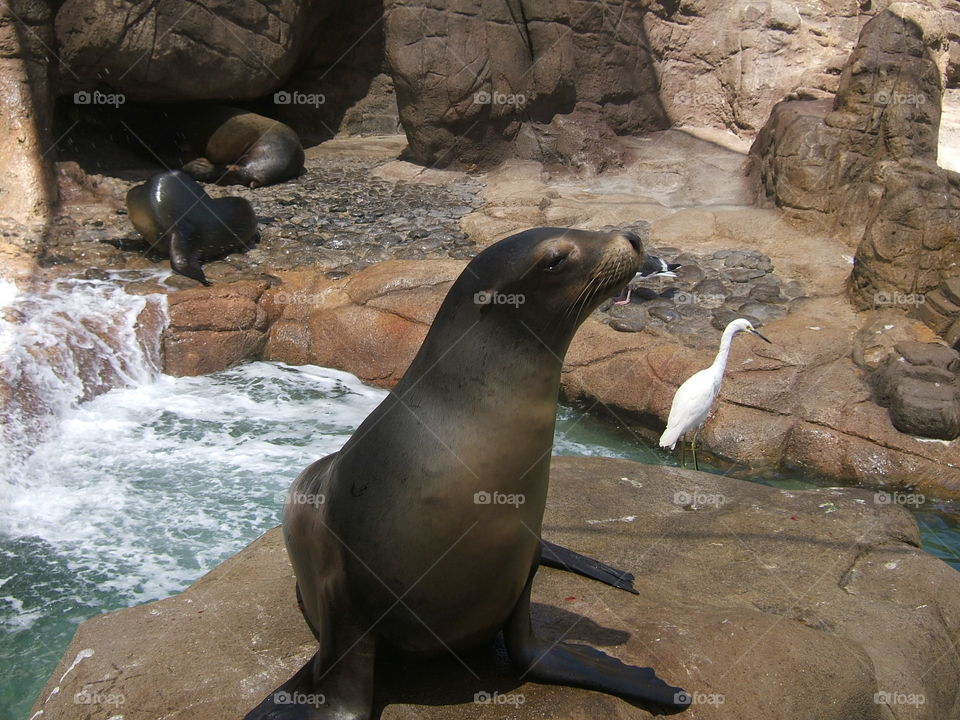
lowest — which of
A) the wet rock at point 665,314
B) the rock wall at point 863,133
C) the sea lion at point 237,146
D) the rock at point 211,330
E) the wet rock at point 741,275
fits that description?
the rock at point 211,330

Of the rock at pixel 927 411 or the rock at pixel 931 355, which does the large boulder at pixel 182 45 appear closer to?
the rock at pixel 931 355

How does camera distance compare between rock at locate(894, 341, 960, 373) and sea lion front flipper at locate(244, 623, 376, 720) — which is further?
rock at locate(894, 341, 960, 373)

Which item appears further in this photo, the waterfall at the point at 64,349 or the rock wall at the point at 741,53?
the rock wall at the point at 741,53

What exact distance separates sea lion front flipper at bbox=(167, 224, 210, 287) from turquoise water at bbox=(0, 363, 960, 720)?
1075mm

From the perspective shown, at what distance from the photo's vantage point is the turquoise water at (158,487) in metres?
4.55

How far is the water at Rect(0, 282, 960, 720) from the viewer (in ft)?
15.2

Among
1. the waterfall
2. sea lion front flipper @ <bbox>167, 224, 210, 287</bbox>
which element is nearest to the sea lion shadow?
the waterfall

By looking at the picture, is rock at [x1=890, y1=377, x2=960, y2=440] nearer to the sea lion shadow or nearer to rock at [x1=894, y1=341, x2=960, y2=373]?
rock at [x1=894, y1=341, x2=960, y2=373]

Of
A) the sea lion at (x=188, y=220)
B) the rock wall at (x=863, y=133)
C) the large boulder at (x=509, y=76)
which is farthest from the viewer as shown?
the large boulder at (x=509, y=76)

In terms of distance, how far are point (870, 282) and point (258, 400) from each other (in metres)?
4.99

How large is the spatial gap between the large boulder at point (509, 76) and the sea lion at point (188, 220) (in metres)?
3.30

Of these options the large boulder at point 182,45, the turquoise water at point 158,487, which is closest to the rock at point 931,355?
the turquoise water at point 158,487

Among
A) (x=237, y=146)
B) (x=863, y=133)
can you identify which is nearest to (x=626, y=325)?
(x=863, y=133)

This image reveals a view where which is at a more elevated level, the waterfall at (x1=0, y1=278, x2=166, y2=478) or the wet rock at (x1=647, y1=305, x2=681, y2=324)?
the wet rock at (x1=647, y1=305, x2=681, y2=324)
